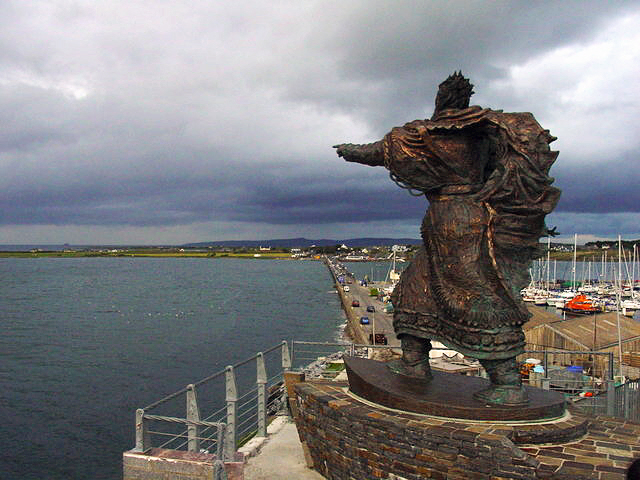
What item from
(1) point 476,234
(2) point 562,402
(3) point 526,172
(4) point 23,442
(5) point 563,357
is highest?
(3) point 526,172

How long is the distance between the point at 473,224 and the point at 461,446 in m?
2.30

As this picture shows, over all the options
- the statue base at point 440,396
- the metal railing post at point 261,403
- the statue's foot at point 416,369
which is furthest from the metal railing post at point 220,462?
the metal railing post at point 261,403

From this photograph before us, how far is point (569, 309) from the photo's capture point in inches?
1951

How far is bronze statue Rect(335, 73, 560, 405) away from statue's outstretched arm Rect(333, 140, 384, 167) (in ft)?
0.09

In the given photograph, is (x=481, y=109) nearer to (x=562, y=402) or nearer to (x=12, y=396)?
(x=562, y=402)

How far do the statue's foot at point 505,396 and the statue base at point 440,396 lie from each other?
63mm

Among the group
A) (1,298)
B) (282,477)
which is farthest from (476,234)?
(1,298)

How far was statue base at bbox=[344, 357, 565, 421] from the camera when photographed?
558 cm

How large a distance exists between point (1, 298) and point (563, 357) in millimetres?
54182

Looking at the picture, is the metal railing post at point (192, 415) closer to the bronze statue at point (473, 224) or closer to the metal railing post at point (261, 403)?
the metal railing post at point (261, 403)

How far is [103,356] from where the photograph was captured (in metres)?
28.6

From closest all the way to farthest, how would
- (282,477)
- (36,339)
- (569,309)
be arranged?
(282,477)
(36,339)
(569,309)

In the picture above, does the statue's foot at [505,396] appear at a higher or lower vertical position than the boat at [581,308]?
higher

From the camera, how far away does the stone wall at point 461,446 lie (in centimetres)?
487
